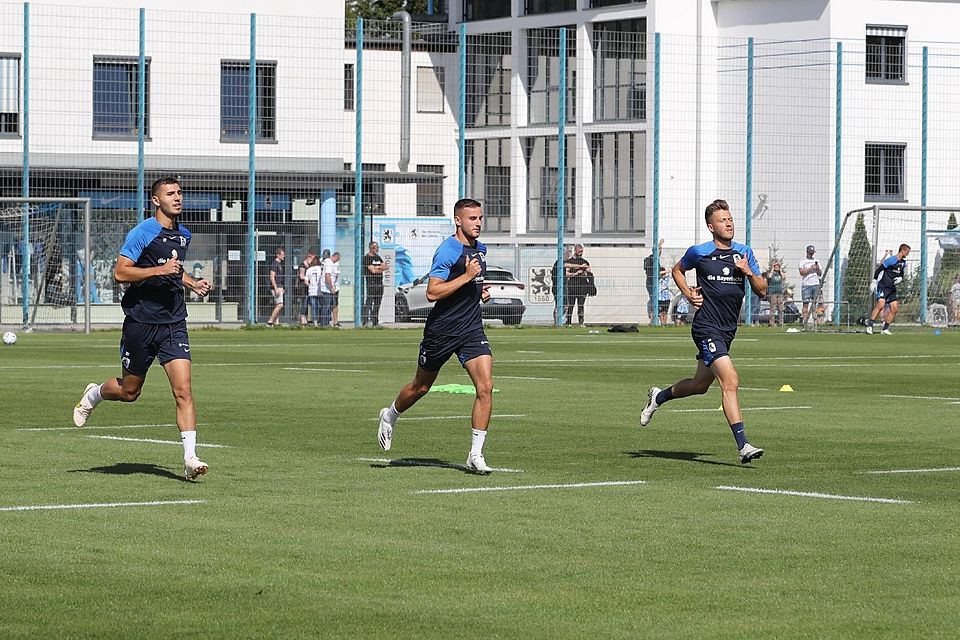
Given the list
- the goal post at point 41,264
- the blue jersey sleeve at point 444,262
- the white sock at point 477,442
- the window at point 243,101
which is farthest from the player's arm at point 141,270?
the window at point 243,101

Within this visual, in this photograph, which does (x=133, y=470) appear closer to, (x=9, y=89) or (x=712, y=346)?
(x=712, y=346)

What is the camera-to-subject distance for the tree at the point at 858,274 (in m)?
42.5

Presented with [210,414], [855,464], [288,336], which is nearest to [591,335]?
[288,336]

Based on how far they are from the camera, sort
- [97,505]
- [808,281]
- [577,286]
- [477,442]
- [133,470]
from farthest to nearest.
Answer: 1. [808,281]
2. [577,286]
3. [133,470]
4. [477,442]
5. [97,505]

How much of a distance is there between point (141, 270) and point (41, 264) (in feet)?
87.4

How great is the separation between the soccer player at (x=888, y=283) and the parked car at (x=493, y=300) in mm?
7812

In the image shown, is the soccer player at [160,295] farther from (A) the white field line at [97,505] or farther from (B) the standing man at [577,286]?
(B) the standing man at [577,286]

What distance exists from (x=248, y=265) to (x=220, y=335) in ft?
8.57

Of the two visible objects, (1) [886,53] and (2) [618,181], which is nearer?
(1) [886,53]

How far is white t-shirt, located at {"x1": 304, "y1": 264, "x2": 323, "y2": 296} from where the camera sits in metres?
40.2

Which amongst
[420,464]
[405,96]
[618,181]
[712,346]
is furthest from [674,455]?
[618,181]

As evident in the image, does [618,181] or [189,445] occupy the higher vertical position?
[618,181]

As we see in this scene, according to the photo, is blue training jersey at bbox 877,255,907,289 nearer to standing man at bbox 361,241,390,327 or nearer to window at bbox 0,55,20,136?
standing man at bbox 361,241,390,327

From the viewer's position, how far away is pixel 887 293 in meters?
39.7
